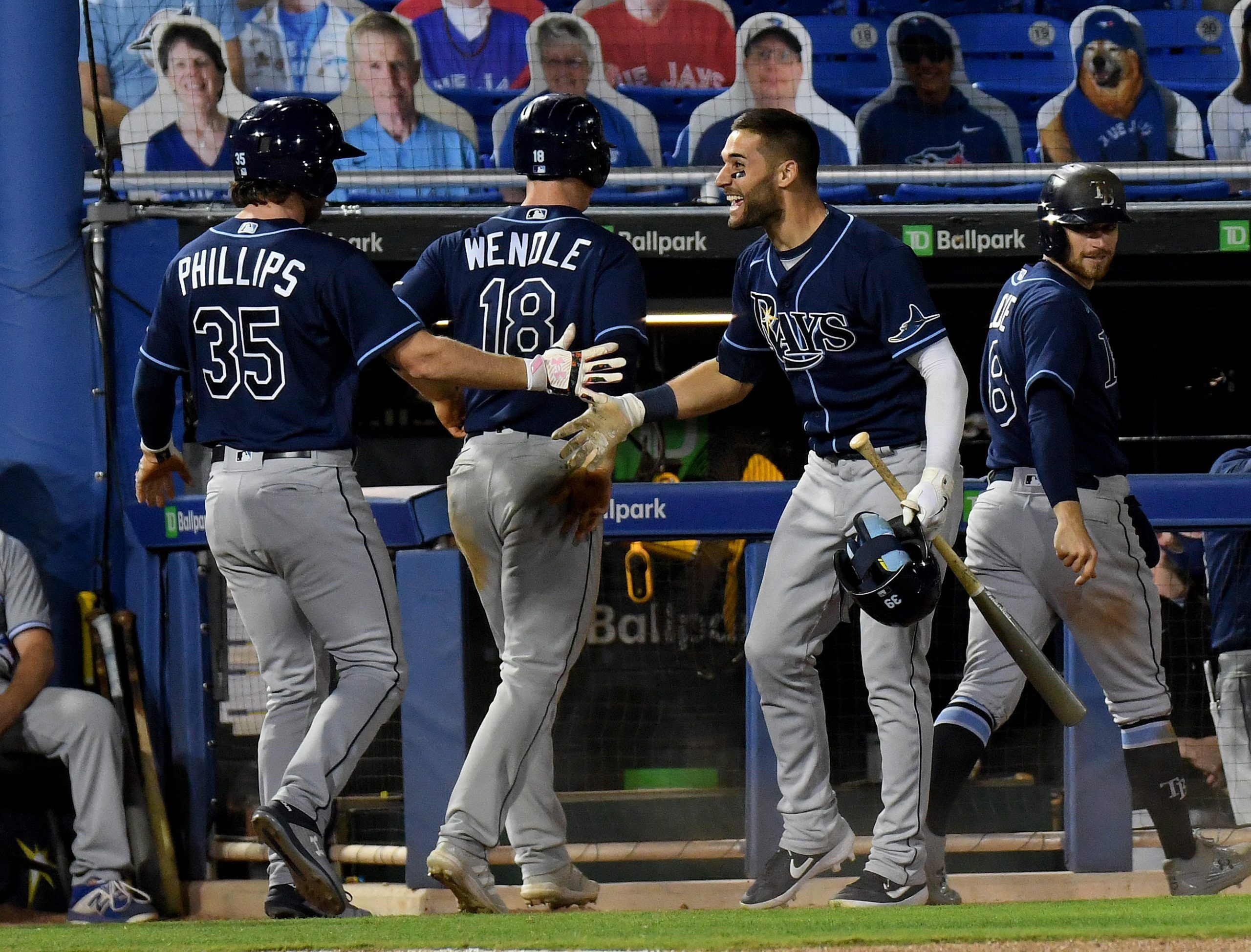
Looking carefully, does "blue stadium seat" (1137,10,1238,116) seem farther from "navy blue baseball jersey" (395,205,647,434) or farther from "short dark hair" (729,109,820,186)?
"navy blue baseball jersey" (395,205,647,434)

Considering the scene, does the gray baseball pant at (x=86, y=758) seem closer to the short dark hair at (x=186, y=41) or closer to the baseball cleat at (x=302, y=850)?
the baseball cleat at (x=302, y=850)

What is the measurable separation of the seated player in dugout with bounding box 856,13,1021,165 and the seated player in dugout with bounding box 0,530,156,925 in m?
3.49

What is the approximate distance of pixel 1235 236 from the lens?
526cm

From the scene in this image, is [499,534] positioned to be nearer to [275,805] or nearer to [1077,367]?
[275,805]

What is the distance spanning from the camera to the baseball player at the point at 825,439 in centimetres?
304

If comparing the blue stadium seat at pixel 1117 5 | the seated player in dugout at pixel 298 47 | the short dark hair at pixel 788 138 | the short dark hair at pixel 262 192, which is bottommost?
the short dark hair at pixel 262 192

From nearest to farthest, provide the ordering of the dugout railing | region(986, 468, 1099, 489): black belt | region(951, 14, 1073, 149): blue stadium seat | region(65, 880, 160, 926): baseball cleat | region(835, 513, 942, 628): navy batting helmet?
region(835, 513, 942, 628): navy batting helmet → region(986, 468, 1099, 489): black belt → region(65, 880, 160, 926): baseball cleat → the dugout railing → region(951, 14, 1073, 149): blue stadium seat

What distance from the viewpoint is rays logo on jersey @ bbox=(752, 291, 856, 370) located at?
312 centimetres

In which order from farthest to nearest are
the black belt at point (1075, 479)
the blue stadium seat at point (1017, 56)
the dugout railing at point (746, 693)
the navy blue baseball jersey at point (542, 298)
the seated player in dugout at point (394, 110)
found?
the blue stadium seat at point (1017, 56) → the seated player in dugout at point (394, 110) → the dugout railing at point (746, 693) → the black belt at point (1075, 479) → the navy blue baseball jersey at point (542, 298)

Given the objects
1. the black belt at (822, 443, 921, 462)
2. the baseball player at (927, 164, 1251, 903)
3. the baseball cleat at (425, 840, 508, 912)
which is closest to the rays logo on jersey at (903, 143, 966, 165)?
the baseball player at (927, 164, 1251, 903)

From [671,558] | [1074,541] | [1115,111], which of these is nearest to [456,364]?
[1074,541]

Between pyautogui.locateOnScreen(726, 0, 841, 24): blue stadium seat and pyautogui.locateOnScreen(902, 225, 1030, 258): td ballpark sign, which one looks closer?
pyautogui.locateOnScreen(902, 225, 1030, 258): td ballpark sign

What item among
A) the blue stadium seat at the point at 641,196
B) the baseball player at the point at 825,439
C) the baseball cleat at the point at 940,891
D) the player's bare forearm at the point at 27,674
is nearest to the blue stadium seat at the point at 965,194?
the blue stadium seat at the point at 641,196

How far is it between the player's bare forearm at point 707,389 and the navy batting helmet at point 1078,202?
2.76 ft
